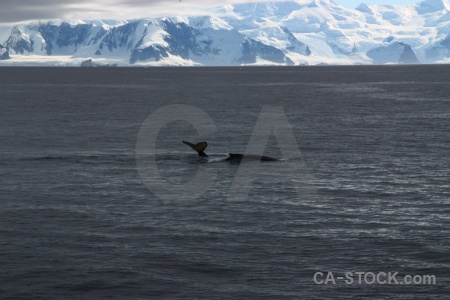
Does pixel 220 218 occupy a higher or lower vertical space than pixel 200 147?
lower

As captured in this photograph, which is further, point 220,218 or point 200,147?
point 200,147

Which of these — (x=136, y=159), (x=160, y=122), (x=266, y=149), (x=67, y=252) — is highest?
(x=160, y=122)

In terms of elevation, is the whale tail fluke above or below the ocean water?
above

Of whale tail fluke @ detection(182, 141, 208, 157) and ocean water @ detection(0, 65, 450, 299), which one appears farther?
whale tail fluke @ detection(182, 141, 208, 157)

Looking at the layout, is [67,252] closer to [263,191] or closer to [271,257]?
[271,257]

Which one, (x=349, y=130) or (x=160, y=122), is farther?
(x=160, y=122)

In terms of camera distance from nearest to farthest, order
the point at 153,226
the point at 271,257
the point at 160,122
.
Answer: the point at 271,257 → the point at 153,226 → the point at 160,122

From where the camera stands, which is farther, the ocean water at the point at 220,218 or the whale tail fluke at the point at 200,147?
the whale tail fluke at the point at 200,147

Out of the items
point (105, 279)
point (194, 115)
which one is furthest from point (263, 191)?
point (194, 115)

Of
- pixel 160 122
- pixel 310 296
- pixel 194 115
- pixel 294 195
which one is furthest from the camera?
pixel 194 115

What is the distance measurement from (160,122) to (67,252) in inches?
2429

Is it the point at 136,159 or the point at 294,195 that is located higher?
the point at 136,159

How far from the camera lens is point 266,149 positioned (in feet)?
212

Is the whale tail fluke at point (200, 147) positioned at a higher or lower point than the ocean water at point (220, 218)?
higher
